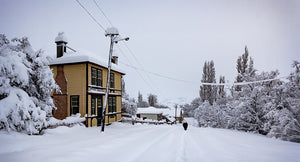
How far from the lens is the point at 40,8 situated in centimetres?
927

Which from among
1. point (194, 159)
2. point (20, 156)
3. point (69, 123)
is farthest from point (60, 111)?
point (194, 159)

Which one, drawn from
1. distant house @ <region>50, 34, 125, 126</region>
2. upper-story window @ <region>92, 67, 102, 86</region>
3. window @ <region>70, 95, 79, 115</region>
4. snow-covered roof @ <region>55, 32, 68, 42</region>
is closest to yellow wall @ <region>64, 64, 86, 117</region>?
distant house @ <region>50, 34, 125, 126</region>

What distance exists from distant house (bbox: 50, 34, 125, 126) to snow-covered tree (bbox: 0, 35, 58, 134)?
5102 mm

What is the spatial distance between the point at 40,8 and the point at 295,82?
19.5m

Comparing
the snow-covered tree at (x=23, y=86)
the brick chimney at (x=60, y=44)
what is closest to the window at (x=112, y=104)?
the brick chimney at (x=60, y=44)

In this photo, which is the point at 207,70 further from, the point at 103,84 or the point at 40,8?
the point at 40,8

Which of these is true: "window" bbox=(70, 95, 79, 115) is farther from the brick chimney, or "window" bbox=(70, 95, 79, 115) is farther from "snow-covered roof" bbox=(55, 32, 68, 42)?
"snow-covered roof" bbox=(55, 32, 68, 42)

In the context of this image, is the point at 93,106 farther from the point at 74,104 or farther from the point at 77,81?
the point at 77,81

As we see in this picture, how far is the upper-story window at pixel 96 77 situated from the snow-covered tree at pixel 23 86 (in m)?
6.26

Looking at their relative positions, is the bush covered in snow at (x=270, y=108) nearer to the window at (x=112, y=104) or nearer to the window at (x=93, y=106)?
the window at (x=112, y=104)

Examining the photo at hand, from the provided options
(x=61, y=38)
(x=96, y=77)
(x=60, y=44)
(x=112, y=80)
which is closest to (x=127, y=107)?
(x=112, y=80)

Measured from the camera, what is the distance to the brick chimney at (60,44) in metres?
16.6

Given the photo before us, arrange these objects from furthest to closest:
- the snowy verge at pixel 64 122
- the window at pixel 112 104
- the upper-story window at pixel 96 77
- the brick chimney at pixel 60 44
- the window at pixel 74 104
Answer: the window at pixel 112 104 → the brick chimney at pixel 60 44 → the upper-story window at pixel 96 77 → the window at pixel 74 104 → the snowy verge at pixel 64 122

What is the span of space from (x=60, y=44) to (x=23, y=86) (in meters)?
9.92
